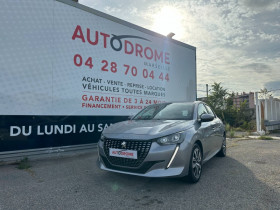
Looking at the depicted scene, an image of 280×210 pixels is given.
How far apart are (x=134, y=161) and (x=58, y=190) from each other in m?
1.29

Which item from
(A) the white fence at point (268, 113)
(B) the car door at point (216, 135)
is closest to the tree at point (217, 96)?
(A) the white fence at point (268, 113)

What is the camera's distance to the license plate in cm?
319

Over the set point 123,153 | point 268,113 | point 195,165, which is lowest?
point 195,165

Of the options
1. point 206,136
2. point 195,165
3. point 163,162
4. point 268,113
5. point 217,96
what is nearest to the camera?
point 163,162

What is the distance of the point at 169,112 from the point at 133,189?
172 cm

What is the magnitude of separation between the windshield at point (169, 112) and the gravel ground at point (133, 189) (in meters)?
1.16

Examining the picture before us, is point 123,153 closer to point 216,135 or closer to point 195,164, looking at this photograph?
point 195,164

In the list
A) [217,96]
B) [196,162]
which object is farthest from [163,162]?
[217,96]

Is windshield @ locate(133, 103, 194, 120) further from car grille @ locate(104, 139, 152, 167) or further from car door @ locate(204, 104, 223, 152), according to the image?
car grille @ locate(104, 139, 152, 167)

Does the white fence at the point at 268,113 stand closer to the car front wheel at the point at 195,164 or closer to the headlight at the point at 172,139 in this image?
the car front wheel at the point at 195,164

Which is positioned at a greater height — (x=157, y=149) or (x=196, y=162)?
(x=157, y=149)

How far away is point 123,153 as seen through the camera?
10.7ft

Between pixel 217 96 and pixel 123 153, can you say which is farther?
pixel 217 96

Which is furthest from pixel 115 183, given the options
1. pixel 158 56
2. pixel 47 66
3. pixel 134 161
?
pixel 158 56
